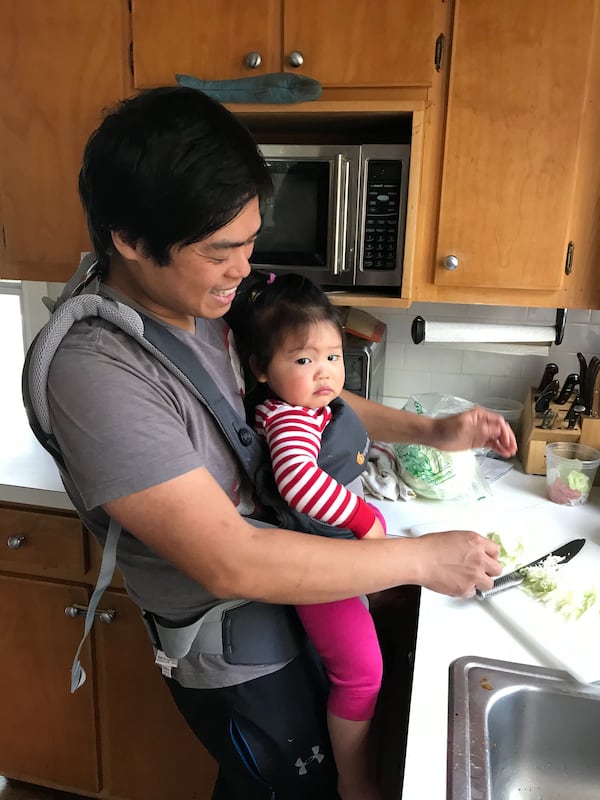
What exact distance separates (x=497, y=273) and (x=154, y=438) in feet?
3.28

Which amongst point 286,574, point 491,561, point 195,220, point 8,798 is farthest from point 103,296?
point 8,798

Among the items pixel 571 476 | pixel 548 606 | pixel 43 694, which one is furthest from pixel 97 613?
pixel 571 476

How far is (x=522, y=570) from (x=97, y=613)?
39.4 inches

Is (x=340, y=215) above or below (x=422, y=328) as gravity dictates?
above

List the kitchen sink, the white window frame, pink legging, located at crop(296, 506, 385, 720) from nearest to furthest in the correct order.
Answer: the kitchen sink, pink legging, located at crop(296, 506, 385, 720), the white window frame

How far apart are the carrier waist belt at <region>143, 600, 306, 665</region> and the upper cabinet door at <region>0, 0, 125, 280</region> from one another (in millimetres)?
1049

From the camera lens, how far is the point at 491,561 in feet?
3.14

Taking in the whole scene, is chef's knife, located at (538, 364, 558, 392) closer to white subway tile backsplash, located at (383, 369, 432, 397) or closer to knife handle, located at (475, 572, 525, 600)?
white subway tile backsplash, located at (383, 369, 432, 397)

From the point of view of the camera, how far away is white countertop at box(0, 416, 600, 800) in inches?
33.1

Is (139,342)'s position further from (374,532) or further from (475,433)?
(475,433)

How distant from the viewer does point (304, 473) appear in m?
1.03

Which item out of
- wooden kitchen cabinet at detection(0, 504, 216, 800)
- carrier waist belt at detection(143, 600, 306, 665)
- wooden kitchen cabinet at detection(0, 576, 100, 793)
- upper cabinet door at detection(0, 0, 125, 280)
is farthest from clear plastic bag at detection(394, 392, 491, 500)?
upper cabinet door at detection(0, 0, 125, 280)

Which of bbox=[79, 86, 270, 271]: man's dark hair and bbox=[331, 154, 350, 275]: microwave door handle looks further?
bbox=[331, 154, 350, 275]: microwave door handle

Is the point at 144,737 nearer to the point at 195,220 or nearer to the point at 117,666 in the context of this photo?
the point at 117,666
